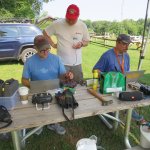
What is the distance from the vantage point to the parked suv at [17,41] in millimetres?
7867

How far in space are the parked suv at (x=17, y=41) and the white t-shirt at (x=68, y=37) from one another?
458 centimetres

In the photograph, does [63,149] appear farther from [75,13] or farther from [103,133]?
[75,13]

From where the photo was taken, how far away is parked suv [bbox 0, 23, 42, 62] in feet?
25.8

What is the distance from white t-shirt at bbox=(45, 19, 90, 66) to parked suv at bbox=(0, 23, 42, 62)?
4577 millimetres

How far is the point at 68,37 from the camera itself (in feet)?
12.0

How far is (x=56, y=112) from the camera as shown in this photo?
2.10 m

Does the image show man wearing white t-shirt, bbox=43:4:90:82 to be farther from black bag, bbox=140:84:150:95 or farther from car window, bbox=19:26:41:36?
car window, bbox=19:26:41:36

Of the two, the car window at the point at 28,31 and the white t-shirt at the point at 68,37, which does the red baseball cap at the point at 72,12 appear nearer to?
the white t-shirt at the point at 68,37

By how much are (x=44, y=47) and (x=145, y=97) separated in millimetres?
1362

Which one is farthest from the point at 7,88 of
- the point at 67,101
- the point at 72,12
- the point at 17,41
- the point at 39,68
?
the point at 17,41

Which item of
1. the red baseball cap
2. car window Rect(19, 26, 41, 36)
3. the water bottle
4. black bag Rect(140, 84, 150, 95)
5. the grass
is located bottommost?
the grass

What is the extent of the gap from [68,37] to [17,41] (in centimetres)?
485

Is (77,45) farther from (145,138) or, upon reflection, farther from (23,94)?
(145,138)

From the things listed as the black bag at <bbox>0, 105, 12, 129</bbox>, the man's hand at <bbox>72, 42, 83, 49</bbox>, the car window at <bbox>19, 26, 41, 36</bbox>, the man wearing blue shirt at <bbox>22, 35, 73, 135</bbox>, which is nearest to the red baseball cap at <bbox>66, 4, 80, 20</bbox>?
the man's hand at <bbox>72, 42, 83, 49</bbox>
